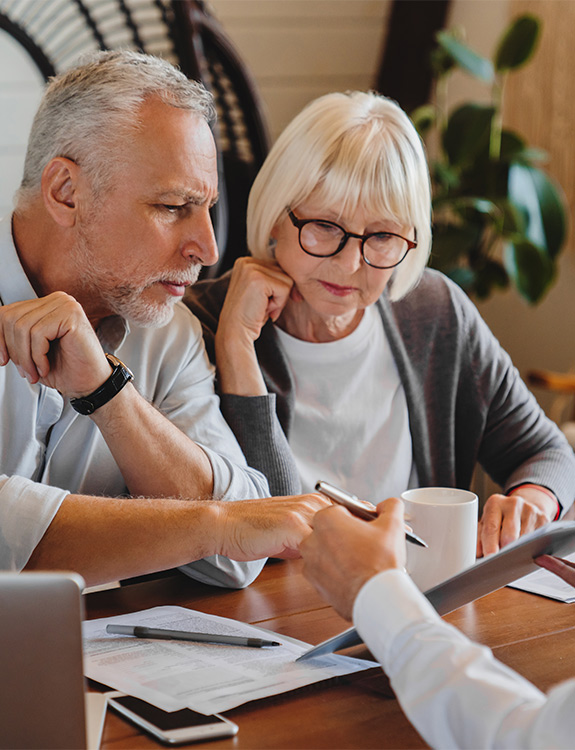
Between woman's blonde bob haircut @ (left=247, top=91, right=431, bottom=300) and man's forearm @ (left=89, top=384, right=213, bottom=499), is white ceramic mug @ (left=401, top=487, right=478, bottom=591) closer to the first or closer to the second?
man's forearm @ (left=89, top=384, right=213, bottom=499)

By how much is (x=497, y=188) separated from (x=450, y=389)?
6.62ft

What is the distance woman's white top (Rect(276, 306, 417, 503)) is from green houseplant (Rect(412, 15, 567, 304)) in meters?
1.68

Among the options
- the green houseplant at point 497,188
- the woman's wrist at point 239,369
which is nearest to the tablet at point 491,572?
the woman's wrist at point 239,369

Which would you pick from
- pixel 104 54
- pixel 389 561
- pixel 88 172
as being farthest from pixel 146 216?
pixel 389 561

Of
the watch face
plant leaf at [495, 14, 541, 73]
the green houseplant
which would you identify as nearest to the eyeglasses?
the watch face

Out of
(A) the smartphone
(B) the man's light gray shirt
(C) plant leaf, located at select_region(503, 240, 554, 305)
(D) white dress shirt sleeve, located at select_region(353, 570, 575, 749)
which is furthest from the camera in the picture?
(C) plant leaf, located at select_region(503, 240, 554, 305)

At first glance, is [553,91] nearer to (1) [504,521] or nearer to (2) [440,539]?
(1) [504,521]

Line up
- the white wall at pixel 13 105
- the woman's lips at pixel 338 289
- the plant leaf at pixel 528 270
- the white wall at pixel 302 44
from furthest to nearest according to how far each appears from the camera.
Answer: the white wall at pixel 302 44
the plant leaf at pixel 528 270
the white wall at pixel 13 105
the woman's lips at pixel 338 289

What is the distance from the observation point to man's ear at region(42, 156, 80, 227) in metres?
1.34

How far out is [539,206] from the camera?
3.42 metres

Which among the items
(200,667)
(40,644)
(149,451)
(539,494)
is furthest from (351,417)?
(40,644)

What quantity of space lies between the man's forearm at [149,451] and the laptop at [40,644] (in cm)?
61

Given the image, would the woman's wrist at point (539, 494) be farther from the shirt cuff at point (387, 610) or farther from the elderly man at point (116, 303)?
the shirt cuff at point (387, 610)

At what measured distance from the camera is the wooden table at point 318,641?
2.42 ft
